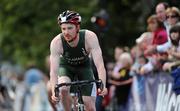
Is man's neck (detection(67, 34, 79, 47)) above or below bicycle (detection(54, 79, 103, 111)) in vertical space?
above

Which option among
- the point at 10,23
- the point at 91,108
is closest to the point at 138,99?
the point at 91,108

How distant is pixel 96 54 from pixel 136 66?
18.4ft

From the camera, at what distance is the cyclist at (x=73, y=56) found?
12516 millimetres

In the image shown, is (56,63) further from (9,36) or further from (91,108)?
(9,36)

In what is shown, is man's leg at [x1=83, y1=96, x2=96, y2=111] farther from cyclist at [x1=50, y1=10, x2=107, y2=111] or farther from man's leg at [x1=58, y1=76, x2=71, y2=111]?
man's leg at [x1=58, y1=76, x2=71, y2=111]

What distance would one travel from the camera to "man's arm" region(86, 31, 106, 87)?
12.3 meters

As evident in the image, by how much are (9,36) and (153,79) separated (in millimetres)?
16710

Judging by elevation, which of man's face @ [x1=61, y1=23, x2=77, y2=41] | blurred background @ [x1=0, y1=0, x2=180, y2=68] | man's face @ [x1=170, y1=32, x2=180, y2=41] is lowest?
man's face @ [x1=170, y1=32, x2=180, y2=41]

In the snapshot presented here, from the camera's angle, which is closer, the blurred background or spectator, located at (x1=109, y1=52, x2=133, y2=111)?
spectator, located at (x1=109, y1=52, x2=133, y2=111)

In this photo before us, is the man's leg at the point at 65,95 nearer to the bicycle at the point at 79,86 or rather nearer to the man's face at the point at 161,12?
the bicycle at the point at 79,86

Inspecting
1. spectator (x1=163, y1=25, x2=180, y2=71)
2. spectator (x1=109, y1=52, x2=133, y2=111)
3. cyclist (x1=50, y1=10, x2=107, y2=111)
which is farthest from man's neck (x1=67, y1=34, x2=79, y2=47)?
spectator (x1=109, y1=52, x2=133, y2=111)

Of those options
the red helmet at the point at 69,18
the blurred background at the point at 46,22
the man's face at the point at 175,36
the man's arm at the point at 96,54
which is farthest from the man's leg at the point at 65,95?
the blurred background at the point at 46,22

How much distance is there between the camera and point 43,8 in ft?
97.5

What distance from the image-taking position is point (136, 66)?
1802 centimetres
